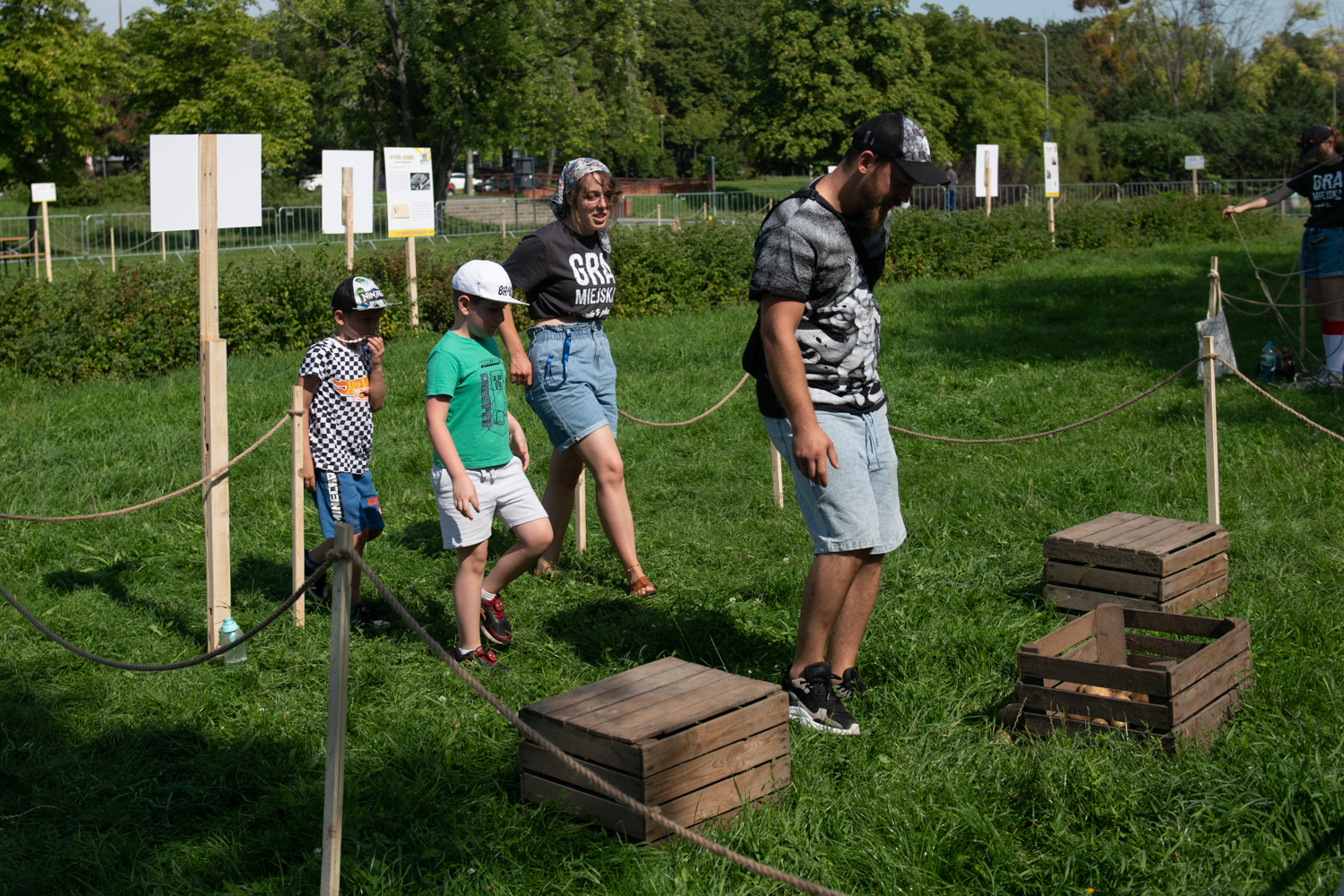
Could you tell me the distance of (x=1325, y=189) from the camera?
9.81 metres

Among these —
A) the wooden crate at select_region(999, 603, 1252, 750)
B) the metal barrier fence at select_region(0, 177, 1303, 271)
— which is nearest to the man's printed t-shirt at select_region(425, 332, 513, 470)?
the wooden crate at select_region(999, 603, 1252, 750)

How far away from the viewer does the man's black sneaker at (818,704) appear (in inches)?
157

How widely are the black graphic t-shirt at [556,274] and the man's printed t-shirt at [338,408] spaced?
2.68ft

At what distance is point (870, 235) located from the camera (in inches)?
156

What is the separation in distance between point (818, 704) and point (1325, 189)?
8.26m

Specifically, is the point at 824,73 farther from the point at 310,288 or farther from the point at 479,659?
the point at 479,659

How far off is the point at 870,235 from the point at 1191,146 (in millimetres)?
55055

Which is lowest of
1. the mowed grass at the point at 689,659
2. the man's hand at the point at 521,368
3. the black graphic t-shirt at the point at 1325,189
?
the mowed grass at the point at 689,659

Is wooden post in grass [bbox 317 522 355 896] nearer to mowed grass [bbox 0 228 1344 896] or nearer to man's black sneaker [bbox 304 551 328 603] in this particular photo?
mowed grass [bbox 0 228 1344 896]

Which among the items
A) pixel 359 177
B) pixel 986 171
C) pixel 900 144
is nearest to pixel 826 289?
pixel 900 144

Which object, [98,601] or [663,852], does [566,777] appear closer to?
[663,852]

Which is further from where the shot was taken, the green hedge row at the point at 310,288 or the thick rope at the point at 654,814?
the green hedge row at the point at 310,288

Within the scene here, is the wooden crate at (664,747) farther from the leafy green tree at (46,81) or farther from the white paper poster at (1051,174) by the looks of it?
the leafy green tree at (46,81)

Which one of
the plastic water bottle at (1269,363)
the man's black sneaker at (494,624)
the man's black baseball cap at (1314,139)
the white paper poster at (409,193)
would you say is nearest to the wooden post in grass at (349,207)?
the white paper poster at (409,193)
